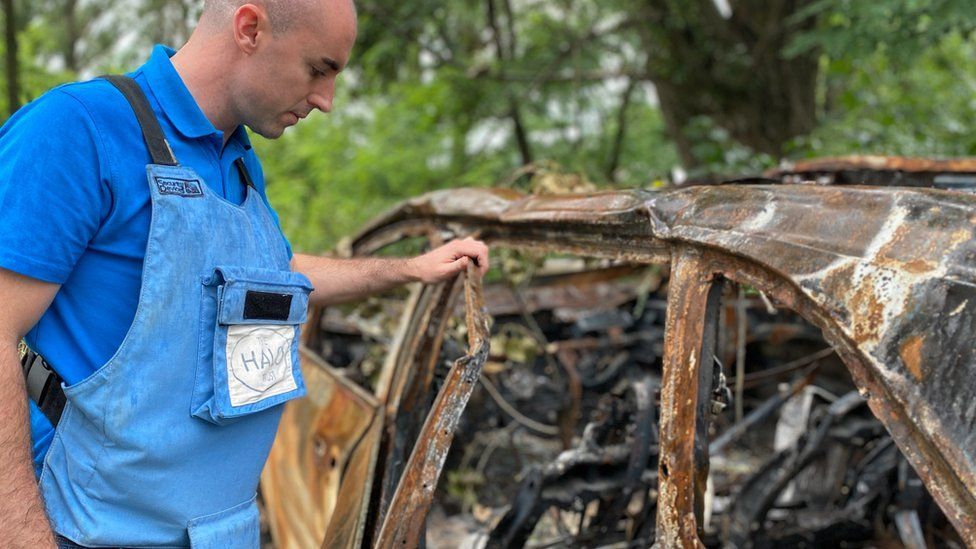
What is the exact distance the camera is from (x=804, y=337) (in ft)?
14.5

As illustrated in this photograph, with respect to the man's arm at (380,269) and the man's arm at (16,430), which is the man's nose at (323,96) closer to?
the man's arm at (380,269)

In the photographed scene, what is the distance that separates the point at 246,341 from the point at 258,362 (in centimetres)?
6

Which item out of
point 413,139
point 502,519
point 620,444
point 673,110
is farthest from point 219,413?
point 413,139

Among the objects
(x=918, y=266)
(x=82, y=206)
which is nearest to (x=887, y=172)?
(x=918, y=266)

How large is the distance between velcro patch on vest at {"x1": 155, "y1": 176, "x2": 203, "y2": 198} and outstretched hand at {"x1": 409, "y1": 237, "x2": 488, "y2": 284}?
26.9 inches

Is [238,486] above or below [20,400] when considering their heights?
below

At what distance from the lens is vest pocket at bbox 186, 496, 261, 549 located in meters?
1.52

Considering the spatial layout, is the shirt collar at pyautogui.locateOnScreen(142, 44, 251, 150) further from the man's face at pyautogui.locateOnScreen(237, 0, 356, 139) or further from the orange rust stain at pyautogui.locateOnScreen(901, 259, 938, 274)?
the orange rust stain at pyautogui.locateOnScreen(901, 259, 938, 274)

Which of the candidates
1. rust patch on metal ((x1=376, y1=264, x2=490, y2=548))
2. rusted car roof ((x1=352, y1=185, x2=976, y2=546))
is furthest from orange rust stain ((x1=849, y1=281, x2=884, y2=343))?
rust patch on metal ((x1=376, y1=264, x2=490, y2=548))

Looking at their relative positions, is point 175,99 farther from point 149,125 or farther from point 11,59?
point 11,59

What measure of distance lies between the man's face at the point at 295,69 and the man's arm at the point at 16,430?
54 cm

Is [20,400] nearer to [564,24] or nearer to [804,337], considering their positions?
[804,337]

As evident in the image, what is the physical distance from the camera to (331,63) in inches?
64.5

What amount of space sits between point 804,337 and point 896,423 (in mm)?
3438
